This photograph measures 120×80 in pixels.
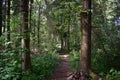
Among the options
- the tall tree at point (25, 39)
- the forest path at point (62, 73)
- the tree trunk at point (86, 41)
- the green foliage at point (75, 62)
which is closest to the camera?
the tree trunk at point (86, 41)

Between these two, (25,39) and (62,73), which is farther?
(62,73)

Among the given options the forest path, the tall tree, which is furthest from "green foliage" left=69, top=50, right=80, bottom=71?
the tall tree

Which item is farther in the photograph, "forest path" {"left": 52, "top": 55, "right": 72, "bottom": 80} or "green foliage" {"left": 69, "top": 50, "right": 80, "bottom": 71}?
"green foliage" {"left": 69, "top": 50, "right": 80, "bottom": 71}

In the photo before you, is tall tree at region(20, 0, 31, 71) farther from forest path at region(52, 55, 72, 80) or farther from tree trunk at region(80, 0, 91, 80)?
tree trunk at region(80, 0, 91, 80)

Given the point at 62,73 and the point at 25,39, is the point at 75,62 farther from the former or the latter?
the point at 25,39

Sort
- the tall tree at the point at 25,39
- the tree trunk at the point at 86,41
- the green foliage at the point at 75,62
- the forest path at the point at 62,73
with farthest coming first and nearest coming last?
the green foliage at the point at 75,62 → the forest path at the point at 62,73 → the tall tree at the point at 25,39 → the tree trunk at the point at 86,41

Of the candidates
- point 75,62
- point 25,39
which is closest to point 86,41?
point 25,39

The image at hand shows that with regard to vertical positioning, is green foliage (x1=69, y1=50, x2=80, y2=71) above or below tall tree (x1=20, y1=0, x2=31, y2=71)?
below

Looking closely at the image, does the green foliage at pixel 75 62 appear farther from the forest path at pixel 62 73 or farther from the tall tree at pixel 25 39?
the tall tree at pixel 25 39

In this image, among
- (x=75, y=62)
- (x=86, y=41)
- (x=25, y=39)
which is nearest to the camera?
(x=86, y=41)

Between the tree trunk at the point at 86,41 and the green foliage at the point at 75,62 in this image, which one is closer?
the tree trunk at the point at 86,41

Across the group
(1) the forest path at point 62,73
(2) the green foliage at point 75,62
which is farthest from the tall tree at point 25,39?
(2) the green foliage at point 75,62

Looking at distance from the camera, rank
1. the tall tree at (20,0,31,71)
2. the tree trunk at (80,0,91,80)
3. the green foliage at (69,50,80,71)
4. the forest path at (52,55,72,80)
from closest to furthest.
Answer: the tree trunk at (80,0,91,80)
the tall tree at (20,0,31,71)
the forest path at (52,55,72,80)
the green foliage at (69,50,80,71)

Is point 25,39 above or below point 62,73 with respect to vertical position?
above
